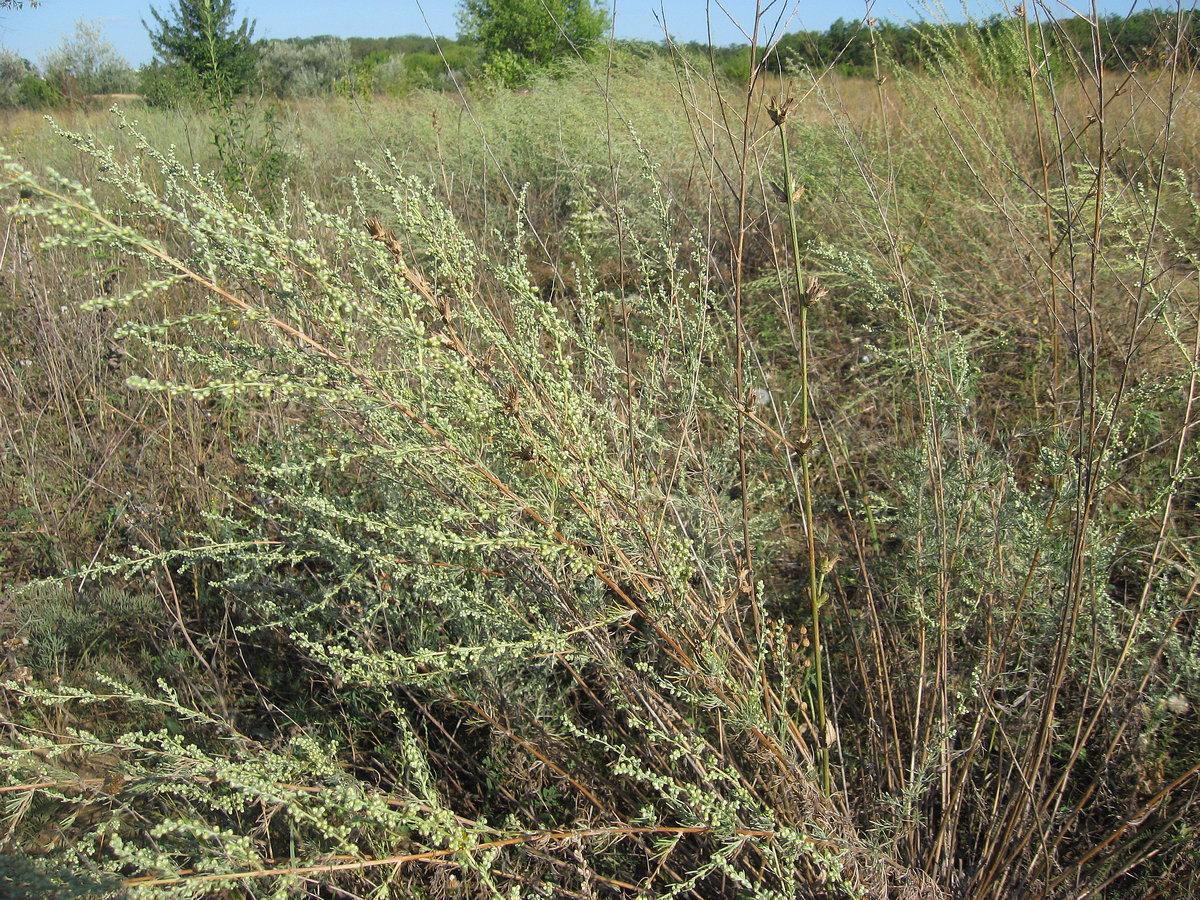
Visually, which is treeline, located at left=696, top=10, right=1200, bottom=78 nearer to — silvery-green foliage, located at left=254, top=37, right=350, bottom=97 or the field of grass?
the field of grass

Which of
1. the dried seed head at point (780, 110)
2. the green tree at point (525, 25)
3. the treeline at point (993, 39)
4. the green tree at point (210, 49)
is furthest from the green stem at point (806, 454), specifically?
the green tree at point (525, 25)

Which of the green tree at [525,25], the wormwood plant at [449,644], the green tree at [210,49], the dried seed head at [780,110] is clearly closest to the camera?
the dried seed head at [780,110]

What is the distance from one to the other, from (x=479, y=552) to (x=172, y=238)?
3740mm

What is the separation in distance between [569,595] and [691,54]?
7.73m

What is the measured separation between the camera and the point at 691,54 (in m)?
7.68

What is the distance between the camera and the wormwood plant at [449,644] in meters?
1.14

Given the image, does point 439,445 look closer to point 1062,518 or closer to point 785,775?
point 785,775

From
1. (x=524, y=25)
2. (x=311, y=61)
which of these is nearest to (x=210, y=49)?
(x=524, y=25)

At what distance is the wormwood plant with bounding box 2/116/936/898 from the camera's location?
1.14 metres

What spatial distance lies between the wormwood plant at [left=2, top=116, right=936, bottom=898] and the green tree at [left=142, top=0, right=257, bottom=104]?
11.8ft

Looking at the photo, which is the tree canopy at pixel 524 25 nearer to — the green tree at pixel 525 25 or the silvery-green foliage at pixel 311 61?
the green tree at pixel 525 25

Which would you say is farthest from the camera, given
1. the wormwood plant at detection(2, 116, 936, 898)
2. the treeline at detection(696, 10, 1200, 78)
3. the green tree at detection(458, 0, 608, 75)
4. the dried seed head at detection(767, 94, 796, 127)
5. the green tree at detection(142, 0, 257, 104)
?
the green tree at detection(458, 0, 608, 75)

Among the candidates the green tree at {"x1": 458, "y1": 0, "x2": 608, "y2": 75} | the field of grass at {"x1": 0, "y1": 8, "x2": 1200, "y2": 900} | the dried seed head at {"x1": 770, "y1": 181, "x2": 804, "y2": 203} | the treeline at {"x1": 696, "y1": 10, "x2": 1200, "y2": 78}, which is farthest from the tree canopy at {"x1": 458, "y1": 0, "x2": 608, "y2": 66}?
the field of grass at {"x1": 0, "y1": 8, "x2": 1200, "y2": 900}

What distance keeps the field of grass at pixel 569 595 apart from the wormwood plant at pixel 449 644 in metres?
0.02
